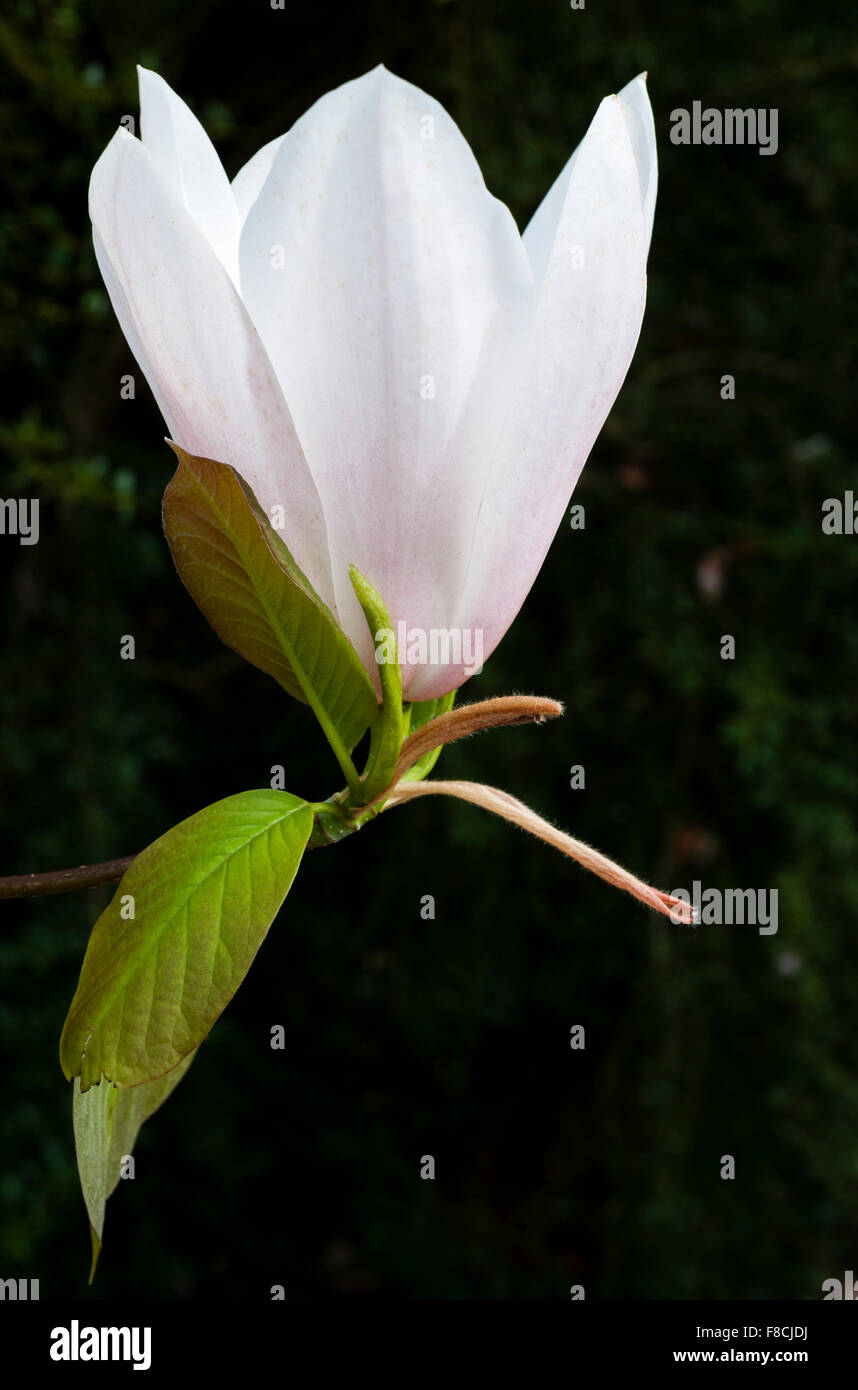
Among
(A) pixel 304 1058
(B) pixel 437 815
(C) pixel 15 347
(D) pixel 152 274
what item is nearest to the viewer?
(D) pixel 152 274

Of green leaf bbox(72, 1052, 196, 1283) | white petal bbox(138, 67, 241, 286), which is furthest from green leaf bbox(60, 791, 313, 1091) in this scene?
white petal bbox(138, 67, 241, 286)

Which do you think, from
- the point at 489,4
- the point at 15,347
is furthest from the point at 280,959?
the point at 489,4

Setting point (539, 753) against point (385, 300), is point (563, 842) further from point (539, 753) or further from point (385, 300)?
point (539, 753)

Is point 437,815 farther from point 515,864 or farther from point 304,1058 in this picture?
point 304,1058

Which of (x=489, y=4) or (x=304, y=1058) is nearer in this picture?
(x=489, y=4)

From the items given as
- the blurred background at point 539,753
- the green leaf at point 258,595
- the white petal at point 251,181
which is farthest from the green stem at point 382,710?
the blurred background at point 539,753

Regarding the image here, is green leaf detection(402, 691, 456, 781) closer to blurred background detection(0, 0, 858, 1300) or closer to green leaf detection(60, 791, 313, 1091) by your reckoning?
green leaf detection(60, 791, 313, 1091)

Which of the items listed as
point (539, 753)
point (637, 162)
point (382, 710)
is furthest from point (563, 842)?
point (539, 753)
